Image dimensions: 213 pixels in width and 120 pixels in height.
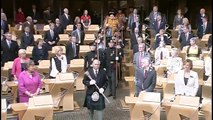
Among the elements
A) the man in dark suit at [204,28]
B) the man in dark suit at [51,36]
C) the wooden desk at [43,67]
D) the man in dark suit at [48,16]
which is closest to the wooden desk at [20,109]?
the wooden desk at [43,67]

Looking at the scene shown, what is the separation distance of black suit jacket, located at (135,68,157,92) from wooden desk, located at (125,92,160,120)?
14.5 inches

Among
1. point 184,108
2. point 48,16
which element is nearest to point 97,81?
point 184,108

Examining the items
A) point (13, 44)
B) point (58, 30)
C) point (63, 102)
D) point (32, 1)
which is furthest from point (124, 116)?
point (32, 1)

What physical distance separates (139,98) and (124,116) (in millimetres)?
1464

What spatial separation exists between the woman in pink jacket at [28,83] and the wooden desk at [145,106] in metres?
1.58

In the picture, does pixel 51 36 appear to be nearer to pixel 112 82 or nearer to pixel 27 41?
pixel 27 41

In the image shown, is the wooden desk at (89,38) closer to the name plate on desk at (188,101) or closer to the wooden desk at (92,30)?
the wooden desk at (92,30)

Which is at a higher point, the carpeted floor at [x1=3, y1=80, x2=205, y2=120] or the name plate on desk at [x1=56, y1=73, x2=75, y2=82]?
the name plate on desk at [x1=56, y1=73, x2=75, y2=82]

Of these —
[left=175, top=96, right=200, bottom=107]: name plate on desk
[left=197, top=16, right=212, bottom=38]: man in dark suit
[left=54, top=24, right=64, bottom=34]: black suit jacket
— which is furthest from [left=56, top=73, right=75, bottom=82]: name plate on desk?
[left=197, top=16, right=212, bottom=38]: man in dark suit

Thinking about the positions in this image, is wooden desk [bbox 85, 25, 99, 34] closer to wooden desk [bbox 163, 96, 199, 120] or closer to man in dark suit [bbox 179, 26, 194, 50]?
man in dark suit [bbox 179, 26, 194, 50]

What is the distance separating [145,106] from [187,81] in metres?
0.86

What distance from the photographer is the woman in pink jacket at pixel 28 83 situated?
6711mm

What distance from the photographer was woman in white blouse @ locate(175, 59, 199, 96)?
706 centimetres

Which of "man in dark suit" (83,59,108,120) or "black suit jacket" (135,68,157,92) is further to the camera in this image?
"black suit jacket" (135,68,157,92)
